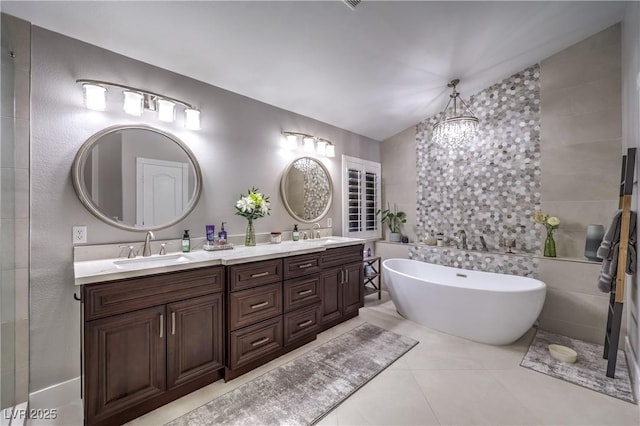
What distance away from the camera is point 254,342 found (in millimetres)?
2084

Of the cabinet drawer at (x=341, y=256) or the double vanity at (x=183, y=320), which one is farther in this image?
the cabinet drawer at (x=341, y=256)

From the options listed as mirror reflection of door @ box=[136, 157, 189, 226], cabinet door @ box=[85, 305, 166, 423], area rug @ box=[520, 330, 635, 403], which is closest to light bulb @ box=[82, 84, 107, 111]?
mirror reflection of door @ box=[136, 157, 189, 226]

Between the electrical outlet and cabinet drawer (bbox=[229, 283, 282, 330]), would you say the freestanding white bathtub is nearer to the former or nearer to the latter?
cabinet drawer (bbox=[229, 283, 282, 330])

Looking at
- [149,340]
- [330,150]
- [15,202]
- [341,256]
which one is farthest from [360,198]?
[15,202]

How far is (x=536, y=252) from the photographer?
9.92ft

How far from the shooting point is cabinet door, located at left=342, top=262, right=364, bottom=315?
2.96m

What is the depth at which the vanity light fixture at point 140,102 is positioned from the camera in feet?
5.94

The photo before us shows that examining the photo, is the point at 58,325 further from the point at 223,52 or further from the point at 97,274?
the point at 223,52

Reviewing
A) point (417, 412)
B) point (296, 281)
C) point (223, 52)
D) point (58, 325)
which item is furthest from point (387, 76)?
point (58, 325)

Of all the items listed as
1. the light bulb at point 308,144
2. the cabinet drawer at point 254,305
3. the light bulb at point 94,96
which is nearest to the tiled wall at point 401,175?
the light bulb at point 308,144

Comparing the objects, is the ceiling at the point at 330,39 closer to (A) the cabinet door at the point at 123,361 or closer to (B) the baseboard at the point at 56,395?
(A) the cabinet door at the point at 123,361

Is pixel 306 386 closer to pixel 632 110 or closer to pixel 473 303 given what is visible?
pixel 473 303

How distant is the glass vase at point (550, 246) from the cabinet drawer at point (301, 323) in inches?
99.7

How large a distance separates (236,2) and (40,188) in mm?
1734
